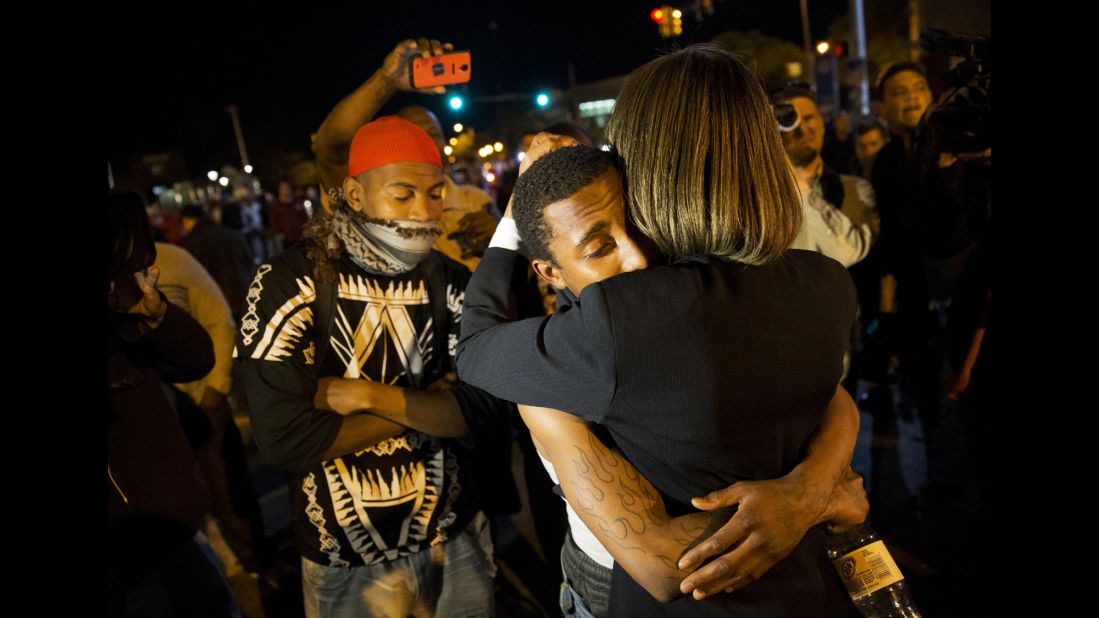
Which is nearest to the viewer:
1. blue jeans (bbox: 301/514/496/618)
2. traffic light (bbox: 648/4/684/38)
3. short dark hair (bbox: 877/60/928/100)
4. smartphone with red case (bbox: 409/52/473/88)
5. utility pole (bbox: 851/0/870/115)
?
blue jeans (bbox: 301/514/496/618)

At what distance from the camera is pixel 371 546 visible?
2.11 metres

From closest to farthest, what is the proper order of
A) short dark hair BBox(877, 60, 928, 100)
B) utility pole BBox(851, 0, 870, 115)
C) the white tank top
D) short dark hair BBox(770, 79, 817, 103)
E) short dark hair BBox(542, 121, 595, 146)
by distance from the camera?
1. the white tank top
2. short dark hair BBox(542, 121, 595, 146)
3. short dark hair BBox(770, 79, 817, 103)
4. short dark hair BBox(877, 60, 928, 100)
5. utility pole BBox(851, 0, 870, 115)

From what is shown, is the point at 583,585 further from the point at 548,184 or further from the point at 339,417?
the point at 548,184

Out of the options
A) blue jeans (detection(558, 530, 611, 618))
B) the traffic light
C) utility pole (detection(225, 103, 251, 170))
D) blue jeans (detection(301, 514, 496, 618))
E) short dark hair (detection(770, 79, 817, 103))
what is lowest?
blue jeans (detection(301, 514, 496, 618))

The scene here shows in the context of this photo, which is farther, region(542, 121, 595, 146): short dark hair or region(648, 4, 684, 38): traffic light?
region(648, 4, 684, 38): traffic light

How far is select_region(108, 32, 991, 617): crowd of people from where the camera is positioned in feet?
4.15

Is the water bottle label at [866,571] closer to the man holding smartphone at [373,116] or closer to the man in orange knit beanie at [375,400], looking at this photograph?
the man in orange knit beanie at [375,400]

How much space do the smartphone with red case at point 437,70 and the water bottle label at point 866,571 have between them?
2071 millimetres

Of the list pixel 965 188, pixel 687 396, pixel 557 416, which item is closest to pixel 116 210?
pixel 557 416

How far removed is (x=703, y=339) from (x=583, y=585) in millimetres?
886

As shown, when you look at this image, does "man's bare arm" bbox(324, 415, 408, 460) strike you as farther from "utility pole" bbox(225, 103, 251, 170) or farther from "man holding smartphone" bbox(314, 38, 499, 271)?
"utility pole" bbox(225, 103, 251, 170)

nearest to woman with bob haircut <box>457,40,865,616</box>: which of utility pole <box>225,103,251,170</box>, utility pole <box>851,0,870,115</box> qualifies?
utility pole <box>851,0,870,115</box>

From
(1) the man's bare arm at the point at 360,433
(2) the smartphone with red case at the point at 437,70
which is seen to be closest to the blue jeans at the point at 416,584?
(1) the man's bare arm at the point at 360,433

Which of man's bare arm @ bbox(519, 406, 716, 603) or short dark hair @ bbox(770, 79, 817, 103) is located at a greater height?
short dark hair @ bbox(770, 79, 817, 103)
